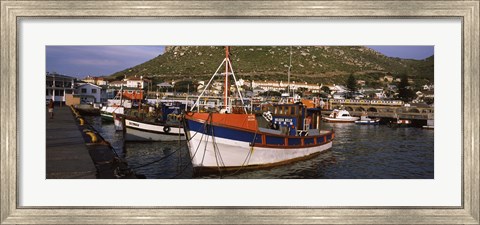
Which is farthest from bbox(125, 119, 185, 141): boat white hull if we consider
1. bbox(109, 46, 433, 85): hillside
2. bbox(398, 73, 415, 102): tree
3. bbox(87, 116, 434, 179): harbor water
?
bbox(398, 73, 415, 102): tree

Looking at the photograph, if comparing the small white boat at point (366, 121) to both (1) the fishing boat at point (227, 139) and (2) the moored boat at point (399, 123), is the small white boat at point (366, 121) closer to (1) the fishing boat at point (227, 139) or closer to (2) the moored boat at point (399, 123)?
(2) the moored boat at point (399, 123)

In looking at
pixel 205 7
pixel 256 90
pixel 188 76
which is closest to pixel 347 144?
pixel 256 90

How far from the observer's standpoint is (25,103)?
648 cm

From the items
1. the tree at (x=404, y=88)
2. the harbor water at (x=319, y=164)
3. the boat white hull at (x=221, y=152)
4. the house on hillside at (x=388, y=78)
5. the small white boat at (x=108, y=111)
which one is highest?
the house on hillside at (x=388, y=78)

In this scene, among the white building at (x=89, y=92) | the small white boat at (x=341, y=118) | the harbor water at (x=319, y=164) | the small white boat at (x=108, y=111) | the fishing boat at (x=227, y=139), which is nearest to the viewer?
the fishing boat at (x=227, y=139)

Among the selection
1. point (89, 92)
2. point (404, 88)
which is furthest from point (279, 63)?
point (89, 92)

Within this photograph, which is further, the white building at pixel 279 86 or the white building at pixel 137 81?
the white building at pixel 279 86

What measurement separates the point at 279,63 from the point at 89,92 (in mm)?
23220

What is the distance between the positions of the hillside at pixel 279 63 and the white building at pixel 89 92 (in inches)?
669

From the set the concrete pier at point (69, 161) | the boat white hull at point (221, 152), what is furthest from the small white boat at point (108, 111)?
the boat white hull at point (221, 152)

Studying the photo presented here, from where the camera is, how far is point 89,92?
101ft

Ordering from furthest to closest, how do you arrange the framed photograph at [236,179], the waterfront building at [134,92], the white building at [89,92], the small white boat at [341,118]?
the small white boat at [341,118] < the white building at [89,92] < the waterfront building at [134,92] < the framed photograph at [236,179]

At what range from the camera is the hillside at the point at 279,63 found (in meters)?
8.33

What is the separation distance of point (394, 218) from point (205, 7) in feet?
14.9
